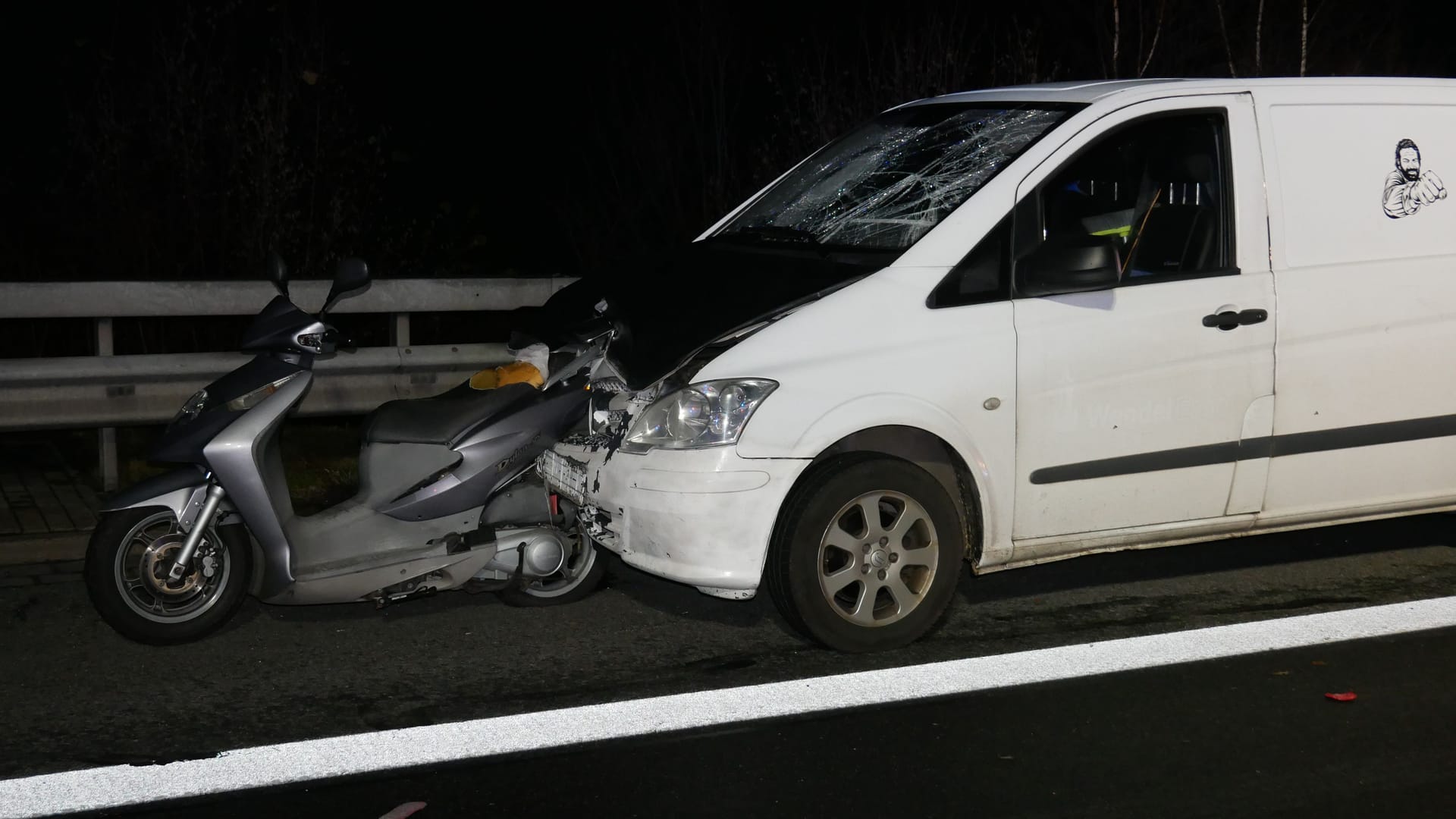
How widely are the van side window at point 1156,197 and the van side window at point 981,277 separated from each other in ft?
1.03

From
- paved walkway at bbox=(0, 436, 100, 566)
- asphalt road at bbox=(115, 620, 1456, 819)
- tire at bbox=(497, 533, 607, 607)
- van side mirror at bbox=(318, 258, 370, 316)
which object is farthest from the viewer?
paved walkway at bbox=(0, 436, 100, 566)

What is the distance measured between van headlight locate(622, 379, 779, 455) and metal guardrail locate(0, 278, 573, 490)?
285 cm

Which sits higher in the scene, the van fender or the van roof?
the van roof

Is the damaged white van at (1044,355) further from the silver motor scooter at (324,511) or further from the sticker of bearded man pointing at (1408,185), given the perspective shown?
the silver motor scooter at (324,511)

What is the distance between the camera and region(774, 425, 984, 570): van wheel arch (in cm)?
520

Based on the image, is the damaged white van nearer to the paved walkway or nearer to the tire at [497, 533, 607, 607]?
the tire at [497, 533, 607, 607]

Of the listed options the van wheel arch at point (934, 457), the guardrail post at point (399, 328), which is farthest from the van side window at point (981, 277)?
the guardrail post at point (399, 328)

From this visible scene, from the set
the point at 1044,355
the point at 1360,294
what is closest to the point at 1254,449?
the point at 1360,294

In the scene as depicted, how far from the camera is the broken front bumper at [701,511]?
4992 millimetres

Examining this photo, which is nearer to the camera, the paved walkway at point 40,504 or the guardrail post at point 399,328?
the paved walkway at point 40,504

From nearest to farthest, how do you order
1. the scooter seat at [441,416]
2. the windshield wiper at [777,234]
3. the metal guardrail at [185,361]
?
the scooter seat at [441,416] < the windshield wiper at [777,234] < the metal guardrail at [185,361]

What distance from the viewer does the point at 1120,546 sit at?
5613 mm

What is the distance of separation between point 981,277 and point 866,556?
97 centimetres

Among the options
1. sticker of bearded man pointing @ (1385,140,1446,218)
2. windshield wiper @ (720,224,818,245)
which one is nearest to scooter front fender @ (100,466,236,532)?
windshield wiper @ (720,224,818,245)
